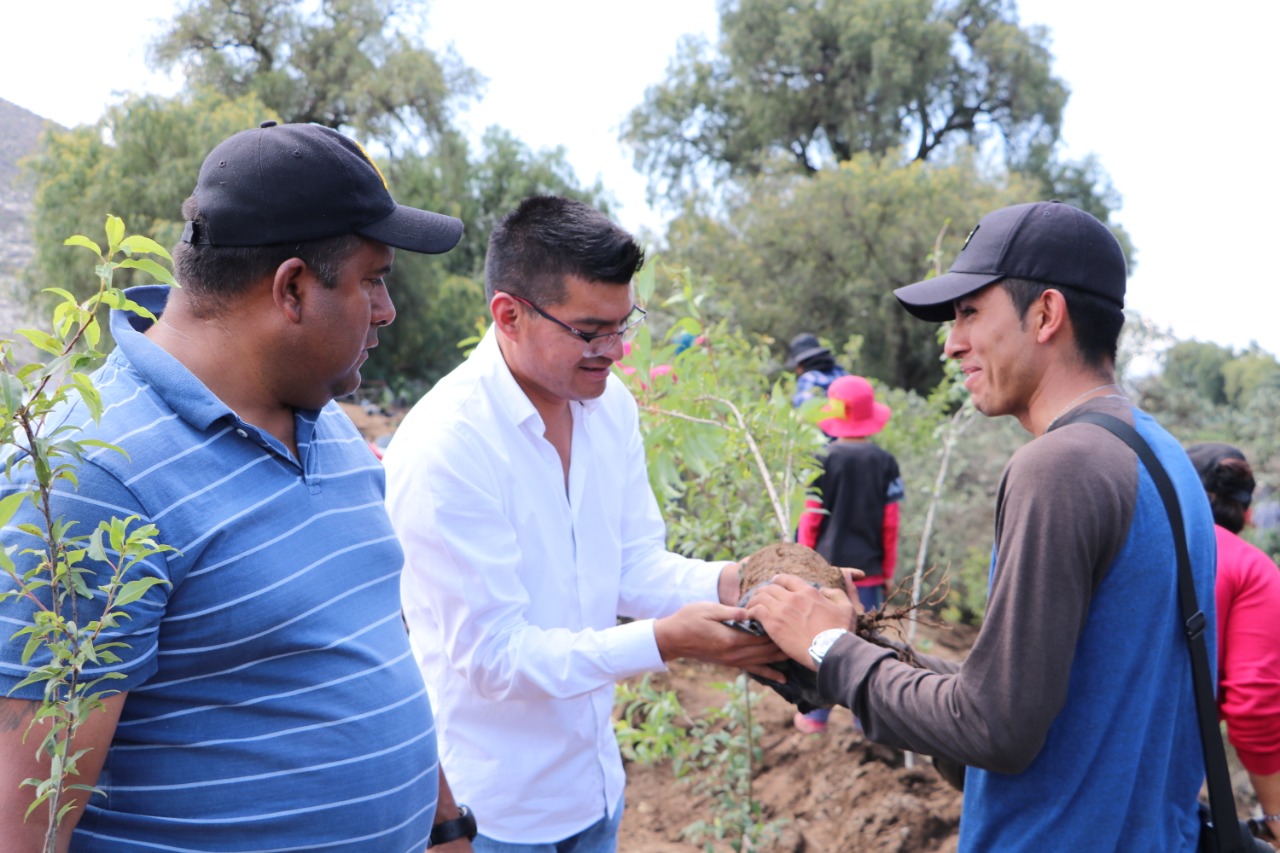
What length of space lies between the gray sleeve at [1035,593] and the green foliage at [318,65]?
86.0 ft

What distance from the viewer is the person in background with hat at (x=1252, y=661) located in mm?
2801

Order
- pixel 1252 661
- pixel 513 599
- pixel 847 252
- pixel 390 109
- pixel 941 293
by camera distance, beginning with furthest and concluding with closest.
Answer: pixel 390 109, pixel 847 252, pixel 1252 661, pixel 513 599, pixel 941 293

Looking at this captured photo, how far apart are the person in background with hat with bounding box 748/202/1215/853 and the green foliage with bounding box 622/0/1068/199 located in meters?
29.0

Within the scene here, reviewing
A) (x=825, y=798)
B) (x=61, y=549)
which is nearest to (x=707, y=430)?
(x=825, y=798)

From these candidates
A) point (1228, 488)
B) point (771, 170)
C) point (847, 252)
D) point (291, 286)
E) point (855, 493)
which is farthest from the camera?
point (771, 170)

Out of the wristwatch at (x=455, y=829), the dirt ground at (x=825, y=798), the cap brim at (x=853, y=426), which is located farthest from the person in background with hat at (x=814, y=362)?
the wristwatch at (x=455, y=829)

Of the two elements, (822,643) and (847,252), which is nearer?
(822,643)

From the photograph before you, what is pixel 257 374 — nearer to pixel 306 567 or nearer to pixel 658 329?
pixel 306 567

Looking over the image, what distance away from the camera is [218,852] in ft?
4.91

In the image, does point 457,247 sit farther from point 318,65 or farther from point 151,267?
point 151,267

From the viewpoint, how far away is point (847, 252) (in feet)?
69.6

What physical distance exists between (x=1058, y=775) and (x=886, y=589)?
4942mm

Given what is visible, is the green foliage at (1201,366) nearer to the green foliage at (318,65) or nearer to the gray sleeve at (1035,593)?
the gray sleeve at (1035,593)

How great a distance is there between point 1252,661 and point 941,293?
1712 millimetres
